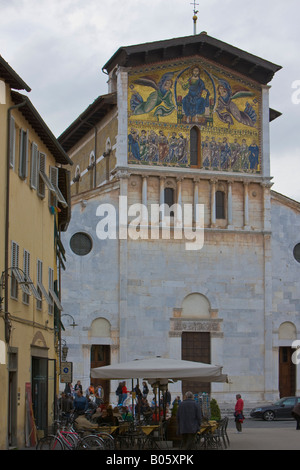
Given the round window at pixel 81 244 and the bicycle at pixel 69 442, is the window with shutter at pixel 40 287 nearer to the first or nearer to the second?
the bicycle at pixel 69 442

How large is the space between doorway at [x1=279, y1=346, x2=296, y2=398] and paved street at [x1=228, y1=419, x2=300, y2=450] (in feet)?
17.2

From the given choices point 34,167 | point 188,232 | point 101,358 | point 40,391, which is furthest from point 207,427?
point 188,232

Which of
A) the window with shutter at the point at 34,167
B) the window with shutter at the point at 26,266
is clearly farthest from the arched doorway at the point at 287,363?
the window with shutter at the point at 26,266

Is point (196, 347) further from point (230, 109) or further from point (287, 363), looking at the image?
point (230, 109)

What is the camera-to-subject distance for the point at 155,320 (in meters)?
42.2

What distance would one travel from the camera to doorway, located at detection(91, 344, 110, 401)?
41.6 meters

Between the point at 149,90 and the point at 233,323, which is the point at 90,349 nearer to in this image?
the point at 233,323

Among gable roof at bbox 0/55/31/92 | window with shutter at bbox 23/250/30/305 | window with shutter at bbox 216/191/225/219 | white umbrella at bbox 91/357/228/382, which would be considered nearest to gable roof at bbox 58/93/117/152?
window with shutter at bbox 216/191/225/219

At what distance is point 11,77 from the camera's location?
21719 millimetres

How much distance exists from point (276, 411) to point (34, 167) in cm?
1854

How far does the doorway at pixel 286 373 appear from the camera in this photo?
143 ft

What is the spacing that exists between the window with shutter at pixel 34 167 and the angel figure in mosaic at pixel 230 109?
19.9 meters
